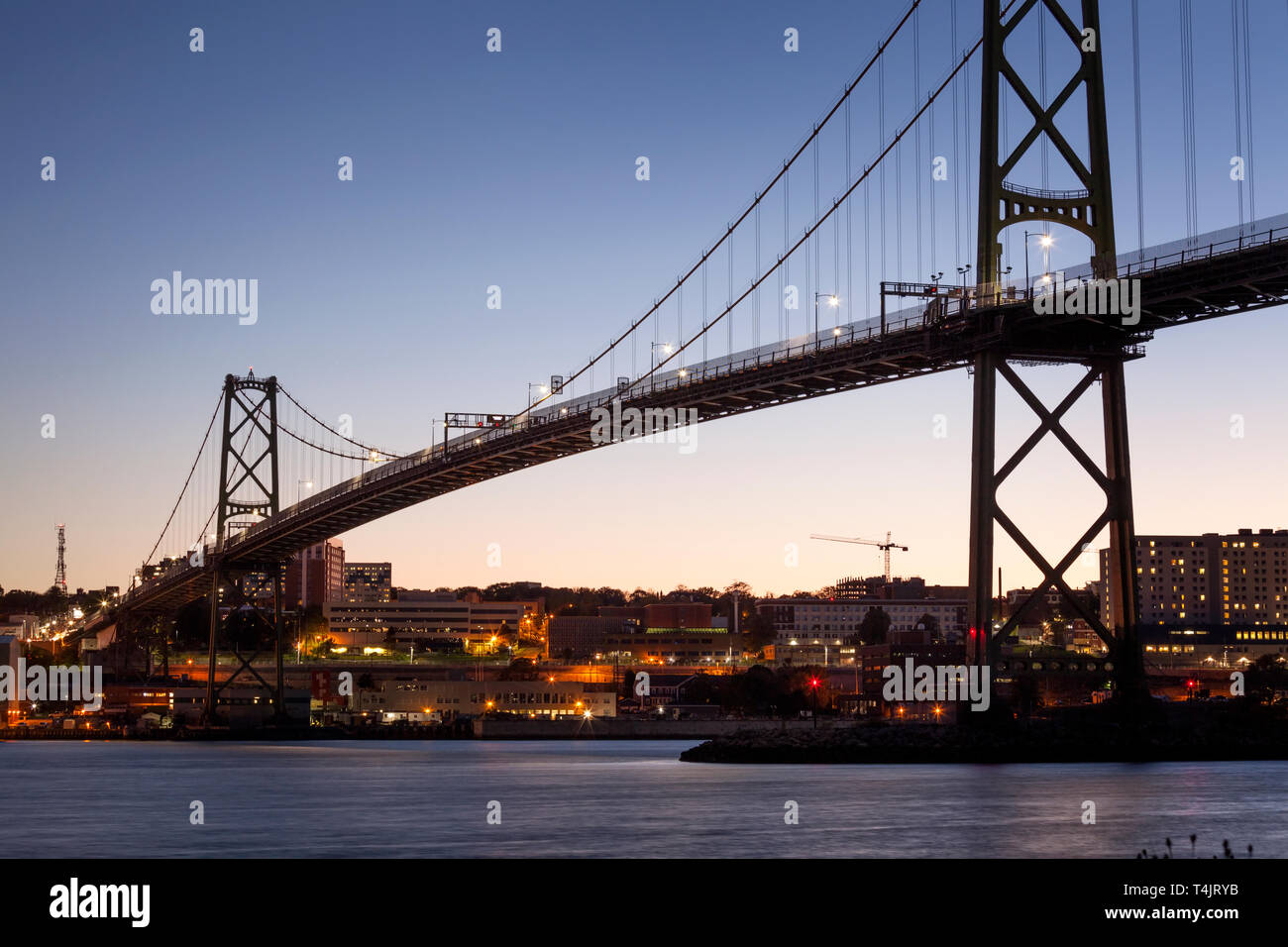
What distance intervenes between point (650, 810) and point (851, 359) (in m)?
17.2

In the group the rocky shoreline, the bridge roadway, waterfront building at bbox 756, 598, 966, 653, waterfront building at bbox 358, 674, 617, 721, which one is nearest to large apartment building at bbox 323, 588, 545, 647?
waterfront building at bbox 756, 598, 966, 653

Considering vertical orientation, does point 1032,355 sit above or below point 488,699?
above

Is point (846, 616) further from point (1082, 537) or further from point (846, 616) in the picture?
point (1082, 537)

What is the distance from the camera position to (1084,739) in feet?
129

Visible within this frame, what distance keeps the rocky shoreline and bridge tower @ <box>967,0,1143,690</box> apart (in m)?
1.54

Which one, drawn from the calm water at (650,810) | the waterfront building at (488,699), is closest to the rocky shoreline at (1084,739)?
the calm water at (650,810)

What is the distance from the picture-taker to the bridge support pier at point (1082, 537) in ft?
123

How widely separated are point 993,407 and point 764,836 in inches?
694

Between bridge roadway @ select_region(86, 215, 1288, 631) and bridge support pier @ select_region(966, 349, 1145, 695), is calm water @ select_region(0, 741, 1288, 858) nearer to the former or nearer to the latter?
bridge support pier @ select_region(966, 349, 1145, 695)

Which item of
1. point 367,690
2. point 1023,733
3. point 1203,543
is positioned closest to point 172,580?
point 367,690

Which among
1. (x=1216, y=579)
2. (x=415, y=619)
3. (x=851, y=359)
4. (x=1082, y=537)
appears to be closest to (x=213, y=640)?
(x=851, y=359)

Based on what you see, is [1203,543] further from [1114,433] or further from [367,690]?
[1114,433]

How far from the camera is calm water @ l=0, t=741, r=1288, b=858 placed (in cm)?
2281

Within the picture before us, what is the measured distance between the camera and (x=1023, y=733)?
39.3m
